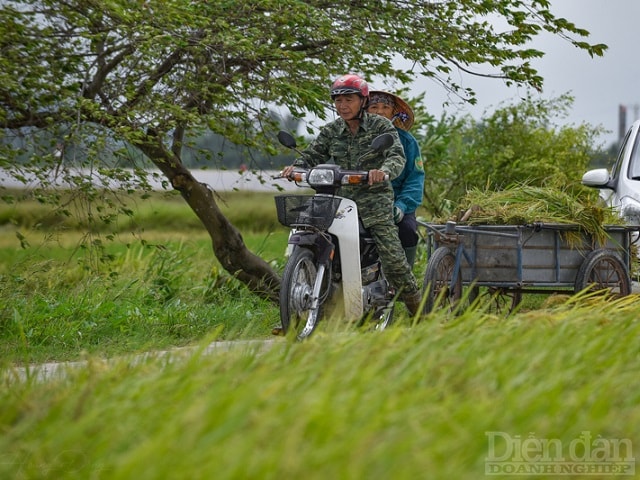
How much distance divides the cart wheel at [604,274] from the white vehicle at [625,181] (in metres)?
1.24

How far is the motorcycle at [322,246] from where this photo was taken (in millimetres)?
7555

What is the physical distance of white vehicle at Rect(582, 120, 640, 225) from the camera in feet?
34.7

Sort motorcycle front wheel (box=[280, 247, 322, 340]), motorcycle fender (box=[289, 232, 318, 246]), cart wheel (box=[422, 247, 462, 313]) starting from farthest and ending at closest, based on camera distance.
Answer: cart wheel (box=[422, 247, 462, 313]) → motorcycle fender (box=[289, 232, 318, 246]) → motorcycle front wheel (box=[280, 247, 322, 340])

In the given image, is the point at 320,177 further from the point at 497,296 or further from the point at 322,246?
the point at 497,296

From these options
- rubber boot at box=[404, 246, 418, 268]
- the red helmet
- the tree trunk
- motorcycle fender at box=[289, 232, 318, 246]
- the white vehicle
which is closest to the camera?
motorcycle fender at box=[289, 232, 318, 246]

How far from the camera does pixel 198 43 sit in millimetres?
8852

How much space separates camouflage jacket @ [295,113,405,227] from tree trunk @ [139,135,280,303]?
9.38 feet

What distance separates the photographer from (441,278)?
28.2ft

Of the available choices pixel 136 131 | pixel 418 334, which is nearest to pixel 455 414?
pixel 418 334

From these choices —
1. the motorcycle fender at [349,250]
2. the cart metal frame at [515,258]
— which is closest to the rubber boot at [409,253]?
the cart metal frame at [515,258]

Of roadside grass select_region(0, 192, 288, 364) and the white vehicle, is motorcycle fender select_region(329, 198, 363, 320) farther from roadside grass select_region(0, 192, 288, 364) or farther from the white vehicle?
the white vehicle

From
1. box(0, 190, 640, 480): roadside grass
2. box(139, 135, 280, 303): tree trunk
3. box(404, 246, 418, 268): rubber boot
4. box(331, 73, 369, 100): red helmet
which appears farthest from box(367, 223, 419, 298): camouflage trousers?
box(139, 135, 280, 303): tree trunk

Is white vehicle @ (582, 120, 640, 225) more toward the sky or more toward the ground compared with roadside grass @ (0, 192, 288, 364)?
more toward the sky

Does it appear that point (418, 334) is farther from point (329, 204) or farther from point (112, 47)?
point (112, 47)
